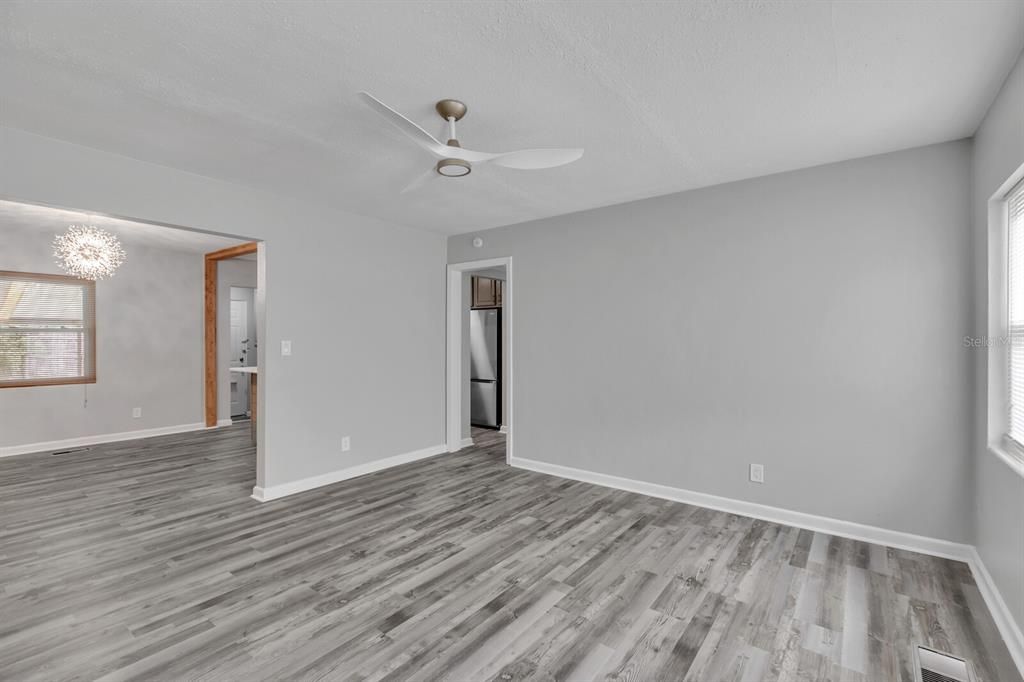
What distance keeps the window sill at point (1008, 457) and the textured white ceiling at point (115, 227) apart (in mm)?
5267

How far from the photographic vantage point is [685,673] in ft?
6.00

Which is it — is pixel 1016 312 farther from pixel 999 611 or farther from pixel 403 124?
pixel 403 124

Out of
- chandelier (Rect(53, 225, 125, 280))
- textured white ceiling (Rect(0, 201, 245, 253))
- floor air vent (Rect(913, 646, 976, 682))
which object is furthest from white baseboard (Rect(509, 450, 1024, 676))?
chandelier (Rect(53, 225, 125, 280))

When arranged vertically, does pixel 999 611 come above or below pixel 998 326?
below

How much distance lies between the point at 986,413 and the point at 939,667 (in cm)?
134

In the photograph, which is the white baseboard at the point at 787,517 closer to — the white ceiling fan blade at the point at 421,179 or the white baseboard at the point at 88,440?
the white ceiling fan blade at the point at 421,179

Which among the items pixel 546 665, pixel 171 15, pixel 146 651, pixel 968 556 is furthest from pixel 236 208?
pixel 968 556

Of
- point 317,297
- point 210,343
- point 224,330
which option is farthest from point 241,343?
point 317,297

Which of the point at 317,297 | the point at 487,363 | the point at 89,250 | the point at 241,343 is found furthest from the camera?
the point at 241,343

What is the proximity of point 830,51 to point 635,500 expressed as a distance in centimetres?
307

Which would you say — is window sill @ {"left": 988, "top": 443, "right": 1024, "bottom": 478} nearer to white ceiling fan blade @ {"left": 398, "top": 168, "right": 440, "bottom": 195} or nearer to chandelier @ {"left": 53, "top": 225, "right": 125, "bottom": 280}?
white ceiling fan blade @ {"left": 398, "top": 168, "right": 440, "bottom": 195}

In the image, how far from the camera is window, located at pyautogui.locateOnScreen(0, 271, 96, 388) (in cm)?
528

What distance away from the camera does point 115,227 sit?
16.8 ft

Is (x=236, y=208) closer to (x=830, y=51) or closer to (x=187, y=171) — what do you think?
(x=187, y=171)
